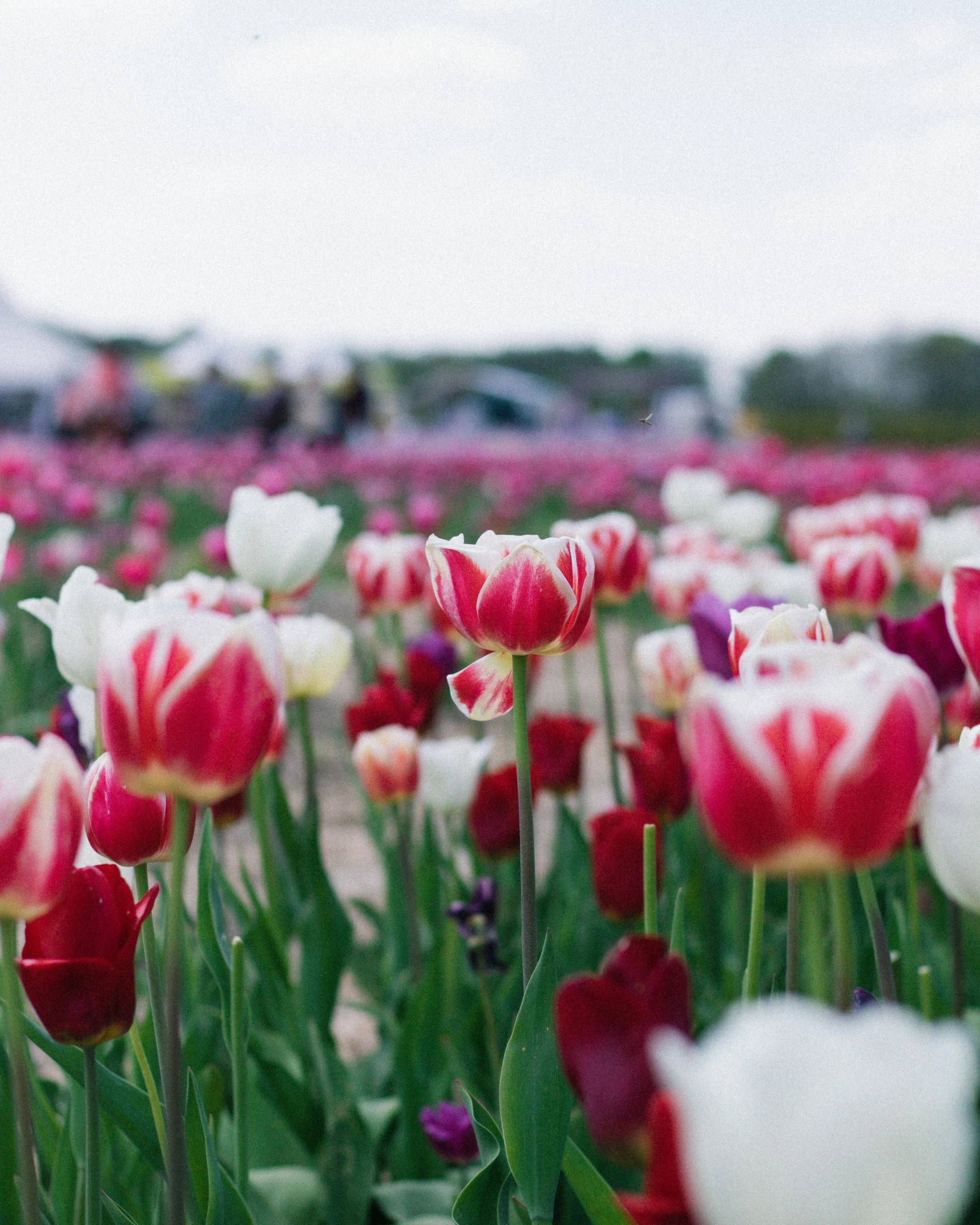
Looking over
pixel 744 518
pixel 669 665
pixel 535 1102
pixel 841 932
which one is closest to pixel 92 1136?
pixel 535 1102

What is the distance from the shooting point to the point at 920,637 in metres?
1.13

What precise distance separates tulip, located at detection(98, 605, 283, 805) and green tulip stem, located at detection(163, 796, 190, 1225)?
35 millimetres

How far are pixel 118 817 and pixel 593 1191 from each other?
0.37m

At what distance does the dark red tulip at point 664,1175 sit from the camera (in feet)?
1.45

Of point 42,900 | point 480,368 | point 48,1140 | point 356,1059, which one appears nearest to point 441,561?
point 42,900

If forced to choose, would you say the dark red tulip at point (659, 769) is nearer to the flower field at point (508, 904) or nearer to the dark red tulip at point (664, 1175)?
the flower field at point (508, 904)

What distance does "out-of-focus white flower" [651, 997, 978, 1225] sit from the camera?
337 millimetres

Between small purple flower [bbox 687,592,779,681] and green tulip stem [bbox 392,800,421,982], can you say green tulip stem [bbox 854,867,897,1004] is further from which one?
green tulip stem [bbox 392,800,421,982]

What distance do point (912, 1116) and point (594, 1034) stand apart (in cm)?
20

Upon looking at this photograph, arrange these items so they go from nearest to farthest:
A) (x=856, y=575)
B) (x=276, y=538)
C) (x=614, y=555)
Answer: (x=276, y=538)
(x=614, y=555)
(x=856, y=575)

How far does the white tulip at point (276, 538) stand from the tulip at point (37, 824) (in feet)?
2.80

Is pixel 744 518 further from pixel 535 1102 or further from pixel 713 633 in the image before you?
pixel 535 1102

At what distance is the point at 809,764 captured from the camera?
442mm

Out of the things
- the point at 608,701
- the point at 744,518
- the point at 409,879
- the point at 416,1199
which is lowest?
the point at 416,1199
